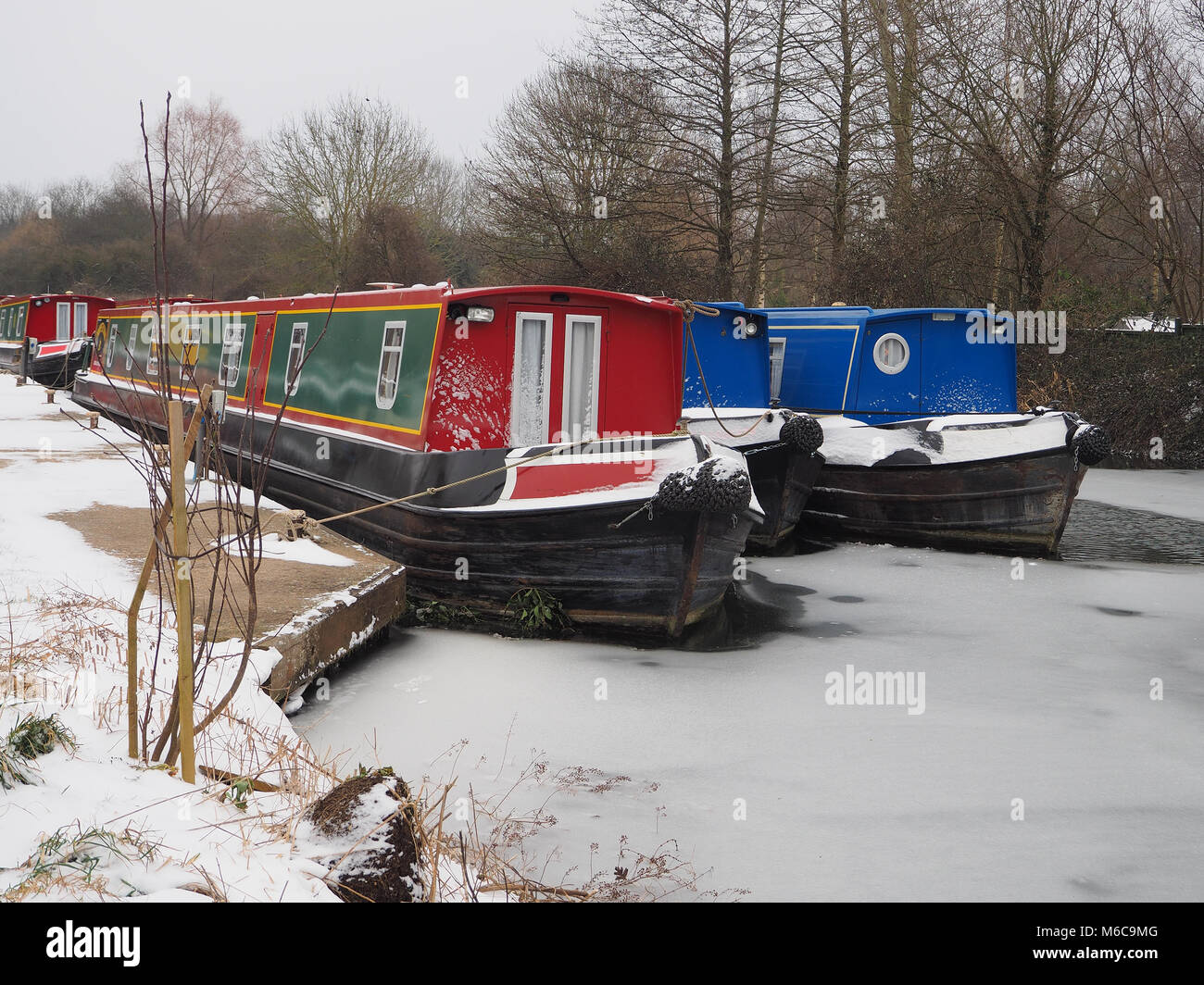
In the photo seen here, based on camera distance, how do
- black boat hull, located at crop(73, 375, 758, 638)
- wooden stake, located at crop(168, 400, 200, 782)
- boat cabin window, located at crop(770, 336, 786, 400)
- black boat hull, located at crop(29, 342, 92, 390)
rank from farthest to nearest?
black boat hull, located at crop(29, 342, 92, 390)
boat cabin window, located at crop(770, 336, 786, 400)
black boat hull, located at crop(73, 375, 758, 638)
wooden stake, located at crop(168, 400, 200, 782)

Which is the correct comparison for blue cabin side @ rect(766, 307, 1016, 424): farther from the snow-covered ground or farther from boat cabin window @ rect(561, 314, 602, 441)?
the snow-covered ground

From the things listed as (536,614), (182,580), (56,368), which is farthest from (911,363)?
(56,368)

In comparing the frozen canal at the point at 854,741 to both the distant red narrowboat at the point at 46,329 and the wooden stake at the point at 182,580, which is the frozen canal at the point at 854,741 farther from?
the distant red narrowboat at the point at 46,329

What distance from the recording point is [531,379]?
285 inches

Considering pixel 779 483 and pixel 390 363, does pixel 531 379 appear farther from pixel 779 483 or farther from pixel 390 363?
pixel 779 483

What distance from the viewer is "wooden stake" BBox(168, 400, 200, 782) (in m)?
2.68

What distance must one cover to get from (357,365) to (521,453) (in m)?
2.05

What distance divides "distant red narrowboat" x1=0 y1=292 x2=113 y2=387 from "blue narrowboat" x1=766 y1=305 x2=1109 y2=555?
14775mm

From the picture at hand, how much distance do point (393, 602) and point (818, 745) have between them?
2.73m

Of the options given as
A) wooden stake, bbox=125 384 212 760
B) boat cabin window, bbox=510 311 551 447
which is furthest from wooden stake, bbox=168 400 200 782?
boat cabin window, bbox=510 311 551 447

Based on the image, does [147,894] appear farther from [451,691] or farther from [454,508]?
[454,508]

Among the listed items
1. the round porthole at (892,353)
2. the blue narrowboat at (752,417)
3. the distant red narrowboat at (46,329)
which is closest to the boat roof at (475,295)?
the blue narrowboat at (752,417)

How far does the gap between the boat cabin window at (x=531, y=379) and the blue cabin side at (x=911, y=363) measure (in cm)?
426

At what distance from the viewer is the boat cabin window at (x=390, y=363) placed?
7.42m
